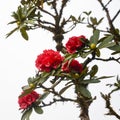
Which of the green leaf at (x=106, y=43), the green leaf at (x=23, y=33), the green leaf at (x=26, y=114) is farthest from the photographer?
the green leaf at (x=23, y=33)

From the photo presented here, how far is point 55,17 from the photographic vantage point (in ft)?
6.33

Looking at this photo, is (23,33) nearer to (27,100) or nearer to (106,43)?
(27,100)

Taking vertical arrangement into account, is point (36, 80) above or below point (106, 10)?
below

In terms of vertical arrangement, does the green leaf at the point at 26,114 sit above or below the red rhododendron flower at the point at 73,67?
below

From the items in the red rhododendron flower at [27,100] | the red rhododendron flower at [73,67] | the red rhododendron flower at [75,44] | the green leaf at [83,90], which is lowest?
the green leaf at [83,90]

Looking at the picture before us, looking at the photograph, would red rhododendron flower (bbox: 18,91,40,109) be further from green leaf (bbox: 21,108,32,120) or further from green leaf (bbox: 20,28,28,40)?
green leaf (bbox: 20,28,28,40)

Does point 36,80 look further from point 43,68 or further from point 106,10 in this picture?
point 106,10

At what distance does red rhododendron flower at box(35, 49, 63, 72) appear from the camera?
3.76 feet

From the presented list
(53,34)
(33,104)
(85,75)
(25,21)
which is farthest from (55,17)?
(85,75)

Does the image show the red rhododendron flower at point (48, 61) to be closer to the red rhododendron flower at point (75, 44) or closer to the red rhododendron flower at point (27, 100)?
the red rhododendron flower at point (75, 44)

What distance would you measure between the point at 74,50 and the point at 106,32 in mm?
375

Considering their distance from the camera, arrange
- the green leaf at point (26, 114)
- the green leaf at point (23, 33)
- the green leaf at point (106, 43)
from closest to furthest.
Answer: the green leaf at point (106, 43)
the green leaf at point (26, 114)
the green leaf at point (23, 33)

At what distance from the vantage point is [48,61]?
115 centimetres

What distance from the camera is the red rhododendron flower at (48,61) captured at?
115 centimetres
